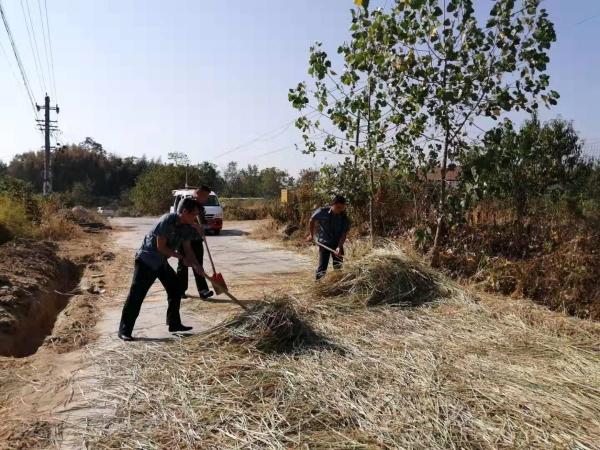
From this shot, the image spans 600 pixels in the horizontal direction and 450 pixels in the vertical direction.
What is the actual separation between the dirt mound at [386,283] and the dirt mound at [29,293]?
11.3 ft

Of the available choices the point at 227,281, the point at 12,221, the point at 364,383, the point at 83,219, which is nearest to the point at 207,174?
the point at 83,219

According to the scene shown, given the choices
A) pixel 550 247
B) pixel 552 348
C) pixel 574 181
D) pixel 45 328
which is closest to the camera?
pixel 552 348

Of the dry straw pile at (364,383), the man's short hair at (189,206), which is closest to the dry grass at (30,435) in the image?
the dry straw pile at (364,383)

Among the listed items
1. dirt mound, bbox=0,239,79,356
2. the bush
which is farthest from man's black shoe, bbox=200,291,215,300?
the bush

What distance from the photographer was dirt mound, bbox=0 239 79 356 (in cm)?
586

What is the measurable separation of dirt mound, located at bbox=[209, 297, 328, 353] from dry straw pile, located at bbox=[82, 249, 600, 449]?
0.01 m

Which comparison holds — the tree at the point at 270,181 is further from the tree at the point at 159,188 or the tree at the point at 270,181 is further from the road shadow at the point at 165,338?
the road shadow at the point at 165,338

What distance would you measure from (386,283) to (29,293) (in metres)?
4.69

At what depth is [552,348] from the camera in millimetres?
4824

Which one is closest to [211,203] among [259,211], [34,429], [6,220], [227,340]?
[6,220]

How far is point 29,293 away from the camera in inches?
281

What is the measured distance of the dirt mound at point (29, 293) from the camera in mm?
5859

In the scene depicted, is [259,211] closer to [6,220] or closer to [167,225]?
[6,220]

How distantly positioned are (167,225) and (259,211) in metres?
23.9
